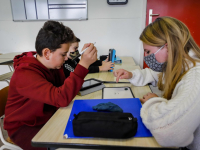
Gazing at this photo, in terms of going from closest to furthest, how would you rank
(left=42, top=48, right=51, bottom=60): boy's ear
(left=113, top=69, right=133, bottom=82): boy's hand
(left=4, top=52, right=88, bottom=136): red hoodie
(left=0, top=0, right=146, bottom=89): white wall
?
(left=4, top=52, right=88, bottom=136): red hoodie < (left=42, top=48, right=51, bottom=60): boy's ear < (left=113, top=69, right=133, bottom=82): boy's hand < (left=0, top=0, right=146, bottom=89): white wall

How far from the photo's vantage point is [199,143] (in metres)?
0.68

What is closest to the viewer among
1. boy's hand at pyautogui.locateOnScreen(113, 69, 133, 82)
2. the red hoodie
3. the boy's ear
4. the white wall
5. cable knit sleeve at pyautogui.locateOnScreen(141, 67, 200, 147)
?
cable knit sleeve at pyautogui.locateOnScreen(141, 67, 200, 147)

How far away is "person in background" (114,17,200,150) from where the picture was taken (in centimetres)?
51

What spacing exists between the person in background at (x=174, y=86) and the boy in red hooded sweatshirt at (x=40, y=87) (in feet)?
1.17

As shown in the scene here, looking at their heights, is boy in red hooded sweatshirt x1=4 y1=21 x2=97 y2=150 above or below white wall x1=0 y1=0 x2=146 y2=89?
below

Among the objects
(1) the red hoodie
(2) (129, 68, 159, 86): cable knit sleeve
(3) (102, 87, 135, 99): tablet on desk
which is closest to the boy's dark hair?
(1) the red hoodie

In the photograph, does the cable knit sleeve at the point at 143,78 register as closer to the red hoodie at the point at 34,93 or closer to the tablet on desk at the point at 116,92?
the tablet on desk at the point at 116,92

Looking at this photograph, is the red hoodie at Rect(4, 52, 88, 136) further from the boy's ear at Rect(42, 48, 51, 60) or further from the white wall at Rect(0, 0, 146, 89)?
the white wall at Rect(0, 0, 146, 89)

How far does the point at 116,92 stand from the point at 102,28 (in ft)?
5.67

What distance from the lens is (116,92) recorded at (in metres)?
0.98

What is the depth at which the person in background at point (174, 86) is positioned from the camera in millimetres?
511

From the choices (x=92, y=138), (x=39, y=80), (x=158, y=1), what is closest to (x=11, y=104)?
(x=39, y=80)

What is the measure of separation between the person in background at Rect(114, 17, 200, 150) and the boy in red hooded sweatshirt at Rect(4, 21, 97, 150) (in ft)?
1.17

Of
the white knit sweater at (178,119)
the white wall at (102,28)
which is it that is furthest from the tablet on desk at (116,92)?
the white wall at (102,28)
